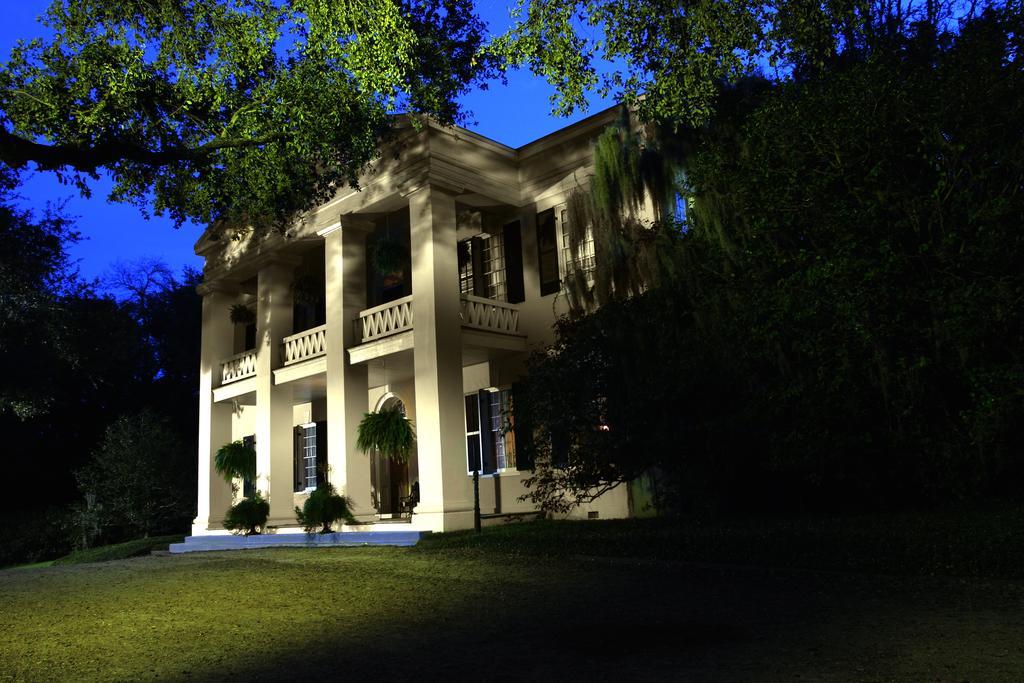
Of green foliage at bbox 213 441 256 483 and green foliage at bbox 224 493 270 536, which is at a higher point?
green foliage at bbox 213 441 256 483

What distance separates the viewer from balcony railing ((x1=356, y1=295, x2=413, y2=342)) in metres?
16.7

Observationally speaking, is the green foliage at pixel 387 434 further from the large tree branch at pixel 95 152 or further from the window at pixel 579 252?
the large tree branch at pixel 95 152

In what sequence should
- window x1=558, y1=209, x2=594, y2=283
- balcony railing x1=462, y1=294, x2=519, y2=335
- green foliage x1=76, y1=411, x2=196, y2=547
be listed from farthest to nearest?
green foliage x1=76, y1=411, x2=196, y2=547 < balcony railing x1=462, y1=294, x2=519, y2=335 < window x1=558, y1=209, x2=594, y2=283

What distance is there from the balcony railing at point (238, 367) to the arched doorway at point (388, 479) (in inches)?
139

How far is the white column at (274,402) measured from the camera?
19266 millimetres

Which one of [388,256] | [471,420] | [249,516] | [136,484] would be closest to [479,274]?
[388,256]

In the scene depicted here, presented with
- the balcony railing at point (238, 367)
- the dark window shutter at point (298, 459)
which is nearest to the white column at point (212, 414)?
the balcony railing at point (238, 367)

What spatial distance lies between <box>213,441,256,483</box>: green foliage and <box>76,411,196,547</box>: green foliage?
5.23m

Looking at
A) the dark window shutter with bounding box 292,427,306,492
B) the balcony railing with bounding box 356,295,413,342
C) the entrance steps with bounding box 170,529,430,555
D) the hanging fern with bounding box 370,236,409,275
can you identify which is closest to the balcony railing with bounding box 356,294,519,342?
the balcony railing with bounding box 356,295,413,342

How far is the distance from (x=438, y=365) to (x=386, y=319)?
2.22 meters

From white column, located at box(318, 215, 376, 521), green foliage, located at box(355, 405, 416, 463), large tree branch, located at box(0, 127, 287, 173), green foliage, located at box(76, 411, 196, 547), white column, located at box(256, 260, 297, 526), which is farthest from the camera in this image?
green foliage, located at box(76, 411, 196, 547)

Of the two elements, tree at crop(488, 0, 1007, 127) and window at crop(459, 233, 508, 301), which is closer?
tree at crop(488, 0, 1007, 127)

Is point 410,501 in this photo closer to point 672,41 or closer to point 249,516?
point 249,516

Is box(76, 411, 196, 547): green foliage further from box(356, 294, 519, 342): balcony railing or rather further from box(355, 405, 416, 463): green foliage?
box(355, 405, 416, 463): green foliage
